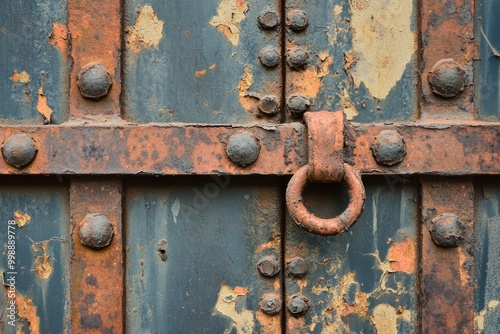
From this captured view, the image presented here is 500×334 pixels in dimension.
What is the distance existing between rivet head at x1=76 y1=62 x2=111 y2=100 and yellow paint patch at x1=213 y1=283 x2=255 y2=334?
0.39 metres

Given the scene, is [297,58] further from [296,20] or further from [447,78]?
[447,78]

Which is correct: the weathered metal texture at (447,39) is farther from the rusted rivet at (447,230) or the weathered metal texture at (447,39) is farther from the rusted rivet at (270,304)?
the rusted rivet at (270,304)

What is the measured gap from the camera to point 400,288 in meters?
0.97

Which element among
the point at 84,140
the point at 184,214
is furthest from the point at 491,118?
the point at 84,140

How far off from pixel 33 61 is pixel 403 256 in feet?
2.37

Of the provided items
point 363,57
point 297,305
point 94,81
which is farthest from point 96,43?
point 297,305

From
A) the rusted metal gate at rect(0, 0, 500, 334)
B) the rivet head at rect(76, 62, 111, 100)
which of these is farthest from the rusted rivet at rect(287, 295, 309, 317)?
the rivet head at rect(76, 62, 111, 100)

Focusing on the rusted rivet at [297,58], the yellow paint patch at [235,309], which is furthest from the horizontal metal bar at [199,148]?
the yellow paint patch at [235,309]

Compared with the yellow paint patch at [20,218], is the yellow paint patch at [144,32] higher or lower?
higher

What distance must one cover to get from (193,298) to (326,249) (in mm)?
246

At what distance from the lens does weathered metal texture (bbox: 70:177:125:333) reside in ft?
3.08

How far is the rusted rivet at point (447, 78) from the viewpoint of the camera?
93cm

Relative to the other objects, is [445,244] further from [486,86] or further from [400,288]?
[486,86]

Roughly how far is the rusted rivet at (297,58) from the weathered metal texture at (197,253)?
203 millimetres
